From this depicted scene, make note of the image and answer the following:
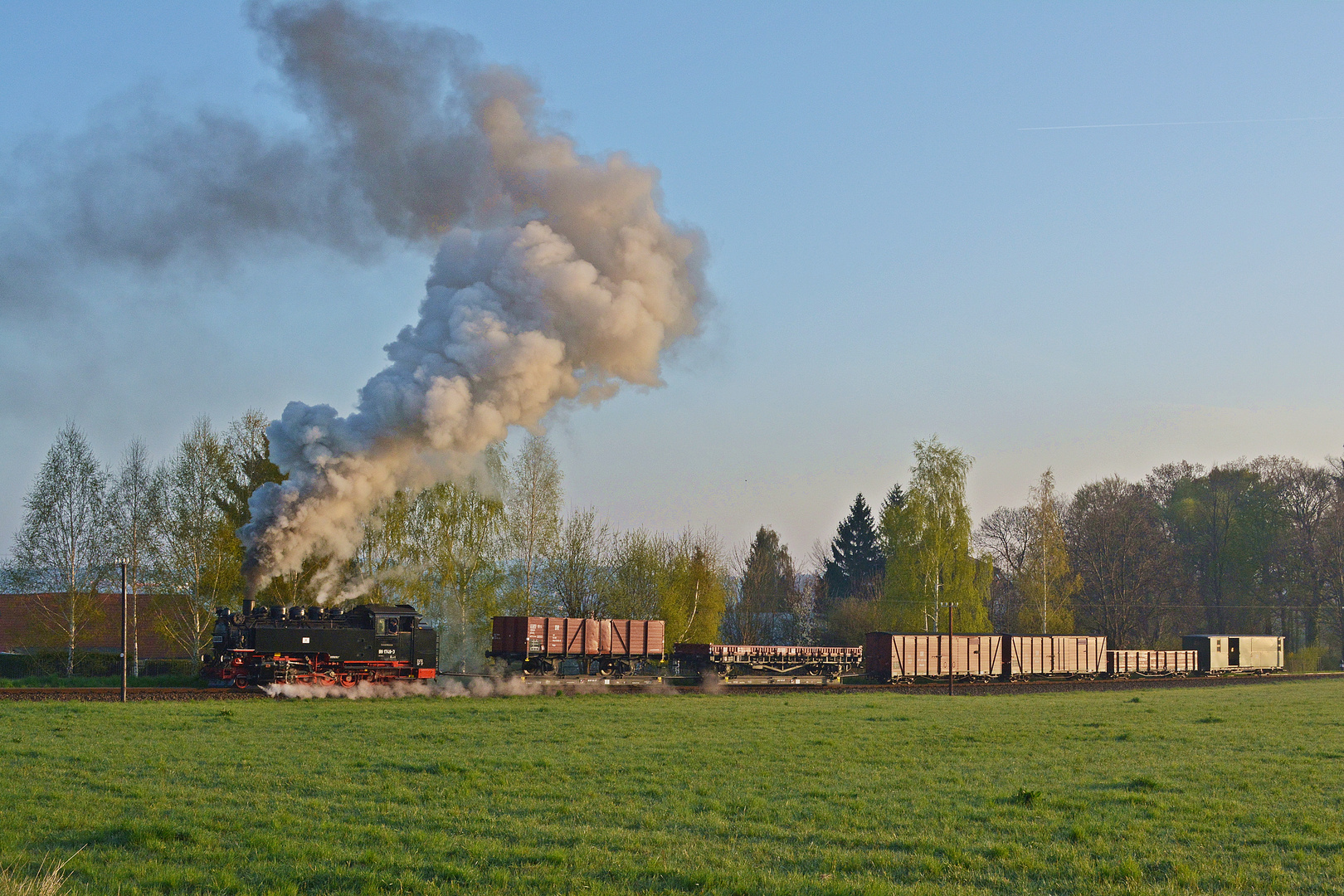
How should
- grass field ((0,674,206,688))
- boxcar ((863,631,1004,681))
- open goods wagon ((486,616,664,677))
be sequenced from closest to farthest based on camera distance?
grass field ((0,674,206,688)) < open goods wagon ((486,616,664,677)) < boxcar ((863,631,1004,681))

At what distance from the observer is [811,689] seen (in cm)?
4012

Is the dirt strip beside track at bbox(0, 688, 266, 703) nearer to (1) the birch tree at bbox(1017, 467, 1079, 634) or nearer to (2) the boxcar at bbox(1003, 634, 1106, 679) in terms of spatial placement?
Answer: (2) the boxcar at bbox(1003, 634, 1106, 679)

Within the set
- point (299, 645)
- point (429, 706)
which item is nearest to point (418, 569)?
point (299, 645)

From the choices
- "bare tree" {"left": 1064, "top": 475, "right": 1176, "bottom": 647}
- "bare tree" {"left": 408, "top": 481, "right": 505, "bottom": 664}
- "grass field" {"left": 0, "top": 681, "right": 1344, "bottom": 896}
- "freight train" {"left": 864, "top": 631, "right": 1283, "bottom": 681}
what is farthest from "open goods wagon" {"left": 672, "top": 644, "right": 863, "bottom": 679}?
"bare tree" {"left": 1064, "top": 475, "right": 1176, "bottom": 647}

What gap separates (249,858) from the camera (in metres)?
9.47

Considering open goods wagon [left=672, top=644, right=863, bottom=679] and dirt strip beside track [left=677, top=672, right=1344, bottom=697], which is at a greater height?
open goods wagon [left=672, top=644, right=863, bottom=679]

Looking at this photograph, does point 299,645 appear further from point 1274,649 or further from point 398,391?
point 1274,649

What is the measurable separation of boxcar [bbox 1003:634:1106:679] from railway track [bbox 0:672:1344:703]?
38.5 inches

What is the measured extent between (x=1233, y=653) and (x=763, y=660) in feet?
108

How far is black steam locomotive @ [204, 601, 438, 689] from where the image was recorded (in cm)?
3045

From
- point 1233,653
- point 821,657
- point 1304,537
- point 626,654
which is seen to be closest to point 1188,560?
point 1304,537

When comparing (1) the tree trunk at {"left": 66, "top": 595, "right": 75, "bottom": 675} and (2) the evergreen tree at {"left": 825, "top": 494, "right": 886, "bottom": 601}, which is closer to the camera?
(1) the tree trunk at {"left": 66, "top": 595, "right": 75, "bottom": 675}

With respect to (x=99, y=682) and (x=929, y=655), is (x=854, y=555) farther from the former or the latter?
(x=99, y=682)

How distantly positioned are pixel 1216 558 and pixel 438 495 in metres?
62.5
